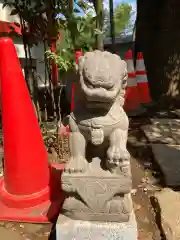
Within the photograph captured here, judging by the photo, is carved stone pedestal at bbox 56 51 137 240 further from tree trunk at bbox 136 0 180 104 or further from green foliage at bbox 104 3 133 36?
green foliage at bbox 104 3 133 36

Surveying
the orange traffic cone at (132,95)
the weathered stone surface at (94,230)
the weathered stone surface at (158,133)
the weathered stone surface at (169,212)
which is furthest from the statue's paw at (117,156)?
the orange traffic cone at (132,95)

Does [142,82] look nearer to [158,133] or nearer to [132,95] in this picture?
[132,95]

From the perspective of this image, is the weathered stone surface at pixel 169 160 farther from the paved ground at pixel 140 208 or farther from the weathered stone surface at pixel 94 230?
the weathered stone surface at pixel 94 230

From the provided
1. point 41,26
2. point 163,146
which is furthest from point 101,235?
point 41,26

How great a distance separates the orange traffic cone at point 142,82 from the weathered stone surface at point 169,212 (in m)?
A: 3.69

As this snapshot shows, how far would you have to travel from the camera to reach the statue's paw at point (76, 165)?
1.70 m

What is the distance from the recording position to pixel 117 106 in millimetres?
1703

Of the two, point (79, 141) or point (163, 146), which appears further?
point (163, 146)

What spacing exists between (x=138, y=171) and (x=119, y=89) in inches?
65.4

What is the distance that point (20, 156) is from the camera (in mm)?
2176

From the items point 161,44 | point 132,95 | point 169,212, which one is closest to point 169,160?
point 169,212

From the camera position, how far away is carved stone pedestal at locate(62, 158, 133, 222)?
1.68 metres

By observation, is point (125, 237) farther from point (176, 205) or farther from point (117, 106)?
point (117, 106)

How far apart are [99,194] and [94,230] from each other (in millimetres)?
244
